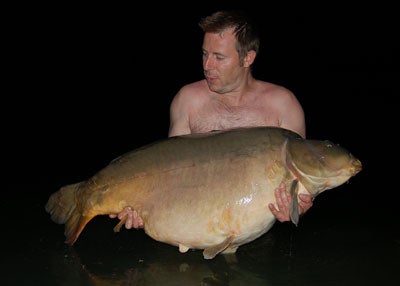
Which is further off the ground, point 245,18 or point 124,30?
point 245,18

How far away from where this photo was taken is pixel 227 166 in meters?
2.76

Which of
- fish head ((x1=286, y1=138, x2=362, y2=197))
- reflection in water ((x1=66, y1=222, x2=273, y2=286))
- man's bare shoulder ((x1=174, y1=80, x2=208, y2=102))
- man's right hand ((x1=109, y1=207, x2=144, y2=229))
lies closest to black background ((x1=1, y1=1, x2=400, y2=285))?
reflection in water ((x1=66, y1=222, x2=273, y2=286))

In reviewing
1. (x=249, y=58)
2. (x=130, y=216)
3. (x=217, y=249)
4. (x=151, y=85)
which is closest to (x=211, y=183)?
(x=217, y=249)

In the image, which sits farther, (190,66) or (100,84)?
(190,66)

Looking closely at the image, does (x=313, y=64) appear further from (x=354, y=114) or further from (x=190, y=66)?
(x=354, y=114)

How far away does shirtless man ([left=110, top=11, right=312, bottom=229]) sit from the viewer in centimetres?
332

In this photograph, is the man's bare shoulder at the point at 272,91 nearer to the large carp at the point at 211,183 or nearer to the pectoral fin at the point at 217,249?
the large carp at the point at 211,183

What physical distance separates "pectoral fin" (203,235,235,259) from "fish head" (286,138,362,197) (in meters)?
0.48

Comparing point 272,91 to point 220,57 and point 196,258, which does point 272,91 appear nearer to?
point 220,57

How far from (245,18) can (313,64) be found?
18.5 metres

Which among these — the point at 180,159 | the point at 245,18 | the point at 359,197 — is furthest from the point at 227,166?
the point at 359,197

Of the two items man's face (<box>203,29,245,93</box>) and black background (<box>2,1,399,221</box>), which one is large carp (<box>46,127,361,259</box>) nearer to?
man's face (<box>203,29,245,93</box>)

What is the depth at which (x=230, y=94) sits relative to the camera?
3594 millimetres

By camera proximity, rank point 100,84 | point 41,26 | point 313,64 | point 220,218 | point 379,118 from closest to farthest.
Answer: point 220,218 → point 379,118 → point 100,84 → point 313,64 → point 41,26
